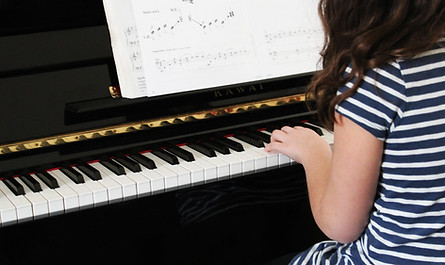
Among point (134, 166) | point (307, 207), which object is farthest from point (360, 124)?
point (307, 207)

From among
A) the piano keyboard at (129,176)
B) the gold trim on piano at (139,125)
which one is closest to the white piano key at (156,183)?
the piano keyboard at (129,176)

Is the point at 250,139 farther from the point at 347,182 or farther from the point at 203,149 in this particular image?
the point at 347,182

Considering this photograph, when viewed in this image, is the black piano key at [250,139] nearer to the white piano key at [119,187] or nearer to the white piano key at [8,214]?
the white piano key at [119,187]

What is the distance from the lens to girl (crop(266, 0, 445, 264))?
3.22 feet

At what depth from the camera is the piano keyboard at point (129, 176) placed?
129 centimetres

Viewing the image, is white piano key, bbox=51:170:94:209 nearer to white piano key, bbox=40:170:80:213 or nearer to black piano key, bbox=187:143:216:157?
white piano key, bbox=40:170:80:213

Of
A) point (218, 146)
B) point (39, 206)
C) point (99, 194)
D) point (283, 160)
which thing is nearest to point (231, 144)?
point (218, 146)

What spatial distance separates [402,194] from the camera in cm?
107

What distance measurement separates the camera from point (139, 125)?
1.56 m

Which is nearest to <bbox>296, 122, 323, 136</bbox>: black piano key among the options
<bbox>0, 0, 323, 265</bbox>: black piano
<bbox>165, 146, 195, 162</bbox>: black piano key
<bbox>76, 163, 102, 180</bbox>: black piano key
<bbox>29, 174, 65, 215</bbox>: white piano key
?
<bbox>0, 0, 323, 265</bbox>: black piano

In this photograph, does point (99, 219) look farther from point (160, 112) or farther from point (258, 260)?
point (258, 260)

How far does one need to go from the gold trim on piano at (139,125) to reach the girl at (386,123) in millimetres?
531

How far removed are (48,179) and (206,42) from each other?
0.52 meters

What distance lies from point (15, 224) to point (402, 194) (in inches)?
28.8
